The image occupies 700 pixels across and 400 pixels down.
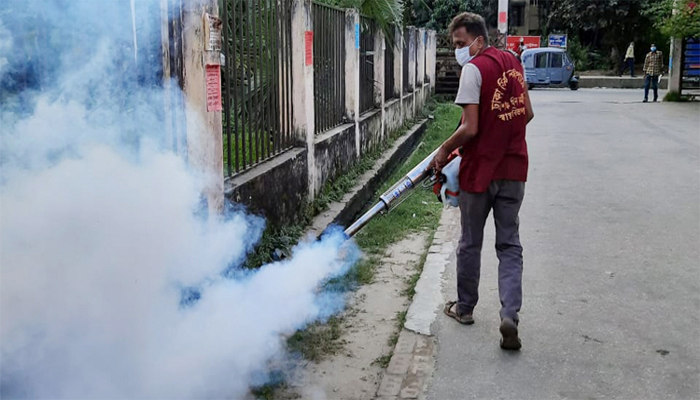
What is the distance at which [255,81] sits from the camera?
20.1 ft

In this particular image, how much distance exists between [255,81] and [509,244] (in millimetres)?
2615

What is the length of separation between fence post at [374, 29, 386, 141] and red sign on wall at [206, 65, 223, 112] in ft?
21.9

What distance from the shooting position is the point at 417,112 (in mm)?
16531

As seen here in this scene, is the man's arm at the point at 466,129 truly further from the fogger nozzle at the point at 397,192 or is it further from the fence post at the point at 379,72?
the fence post at the point at 379,72

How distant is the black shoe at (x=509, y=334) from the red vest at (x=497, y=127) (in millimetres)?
789

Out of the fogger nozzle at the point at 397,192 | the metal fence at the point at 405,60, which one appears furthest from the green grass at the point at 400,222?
the metal fence at the point at 405,60

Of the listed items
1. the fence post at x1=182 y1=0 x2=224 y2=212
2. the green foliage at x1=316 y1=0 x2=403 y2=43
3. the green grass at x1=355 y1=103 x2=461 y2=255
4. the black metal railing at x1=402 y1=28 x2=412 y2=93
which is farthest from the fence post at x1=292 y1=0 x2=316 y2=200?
the black metal railing at x1=402 y1=28 x2=412 y2=93

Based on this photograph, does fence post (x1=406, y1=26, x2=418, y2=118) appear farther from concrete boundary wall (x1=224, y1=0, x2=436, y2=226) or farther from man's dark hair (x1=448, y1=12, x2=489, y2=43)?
man's dark hair (x1=448, y1=12, x2=489, y2=43)

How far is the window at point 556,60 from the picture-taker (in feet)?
100

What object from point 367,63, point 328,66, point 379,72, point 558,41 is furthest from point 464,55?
point 558,41

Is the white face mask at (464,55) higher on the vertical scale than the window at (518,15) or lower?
lower

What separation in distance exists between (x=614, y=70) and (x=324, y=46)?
32.6 metres

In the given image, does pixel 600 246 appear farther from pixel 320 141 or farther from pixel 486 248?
pixel 320 141

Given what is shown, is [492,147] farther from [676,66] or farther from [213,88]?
[676,66]
